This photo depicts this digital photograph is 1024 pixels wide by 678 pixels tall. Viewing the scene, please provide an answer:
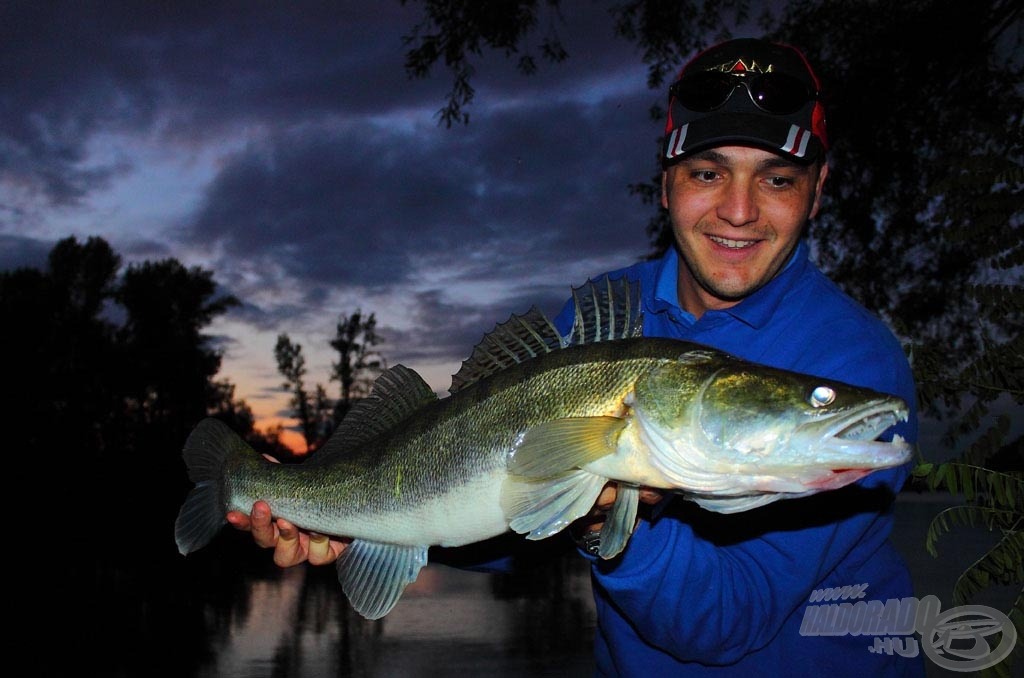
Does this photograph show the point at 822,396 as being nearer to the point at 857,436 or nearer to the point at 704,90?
the point at 857,436

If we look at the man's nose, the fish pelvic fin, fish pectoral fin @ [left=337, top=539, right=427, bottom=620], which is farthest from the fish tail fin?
the man's nose

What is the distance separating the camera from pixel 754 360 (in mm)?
3119

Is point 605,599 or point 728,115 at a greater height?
point 728,115

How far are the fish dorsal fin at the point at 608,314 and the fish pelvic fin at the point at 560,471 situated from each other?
401 mm

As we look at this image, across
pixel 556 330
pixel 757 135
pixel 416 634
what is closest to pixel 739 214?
pixel 757 135

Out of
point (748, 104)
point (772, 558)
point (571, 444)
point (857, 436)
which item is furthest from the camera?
point (748, 104)

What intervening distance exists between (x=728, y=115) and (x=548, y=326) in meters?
1.18

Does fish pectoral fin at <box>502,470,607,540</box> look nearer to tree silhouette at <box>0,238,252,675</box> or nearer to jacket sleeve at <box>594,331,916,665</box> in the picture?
jacket sleeve at <box>594,331,916,665</box>

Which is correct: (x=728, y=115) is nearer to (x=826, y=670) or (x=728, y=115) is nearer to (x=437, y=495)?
(x=437, y=495)

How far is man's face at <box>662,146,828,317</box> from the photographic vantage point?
3229 millimetres

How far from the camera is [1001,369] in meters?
4.86

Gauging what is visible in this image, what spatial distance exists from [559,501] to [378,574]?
104 centimetres

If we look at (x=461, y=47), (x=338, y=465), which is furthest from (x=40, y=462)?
(x=338, y=465)

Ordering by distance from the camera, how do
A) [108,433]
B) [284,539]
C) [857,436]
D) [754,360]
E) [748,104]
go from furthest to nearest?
1. [108,433]
2. [284,539]
3. [748,104]
4. [754,360]
5. [857,436]
